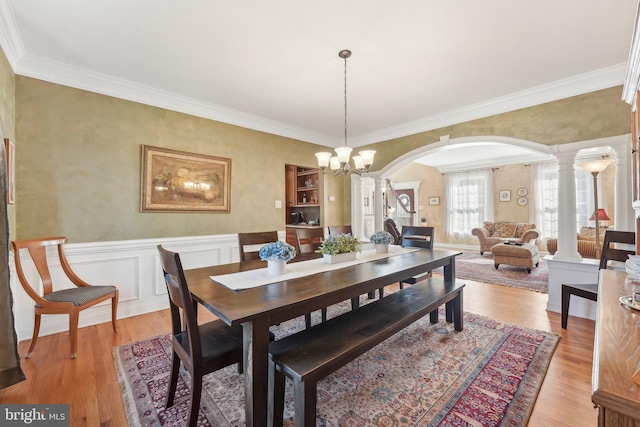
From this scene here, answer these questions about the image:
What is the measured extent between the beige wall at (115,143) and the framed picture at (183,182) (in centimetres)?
9

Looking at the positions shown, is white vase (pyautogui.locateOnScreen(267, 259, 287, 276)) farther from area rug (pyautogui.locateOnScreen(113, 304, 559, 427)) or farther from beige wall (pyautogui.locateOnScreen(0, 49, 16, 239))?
beige wall (pyautogui.locateOnScreen(0, 49, 16, 239))

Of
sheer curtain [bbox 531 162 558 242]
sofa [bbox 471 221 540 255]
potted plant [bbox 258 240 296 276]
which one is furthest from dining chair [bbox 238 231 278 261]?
sheer curtain [bbox 531 162 558 242]

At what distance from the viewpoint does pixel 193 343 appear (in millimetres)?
1360

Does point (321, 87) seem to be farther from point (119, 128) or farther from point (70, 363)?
point (70, 363)

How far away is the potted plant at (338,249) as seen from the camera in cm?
230

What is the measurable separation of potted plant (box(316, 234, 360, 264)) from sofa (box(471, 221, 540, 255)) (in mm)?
5424

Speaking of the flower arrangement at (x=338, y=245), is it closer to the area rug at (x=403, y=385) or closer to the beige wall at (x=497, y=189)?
the area rug at (x=403, y=385)

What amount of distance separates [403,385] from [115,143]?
12.0 feet

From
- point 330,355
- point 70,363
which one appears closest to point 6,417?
point 70,363

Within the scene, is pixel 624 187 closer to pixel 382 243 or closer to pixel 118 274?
pixel 382 243

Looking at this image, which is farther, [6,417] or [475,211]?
[475,211]

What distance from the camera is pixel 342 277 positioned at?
1840 mm

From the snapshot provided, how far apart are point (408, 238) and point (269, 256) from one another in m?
2.22

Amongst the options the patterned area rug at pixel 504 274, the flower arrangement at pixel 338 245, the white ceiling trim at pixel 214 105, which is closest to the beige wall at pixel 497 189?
the patterned area rug at pixel 504 274
